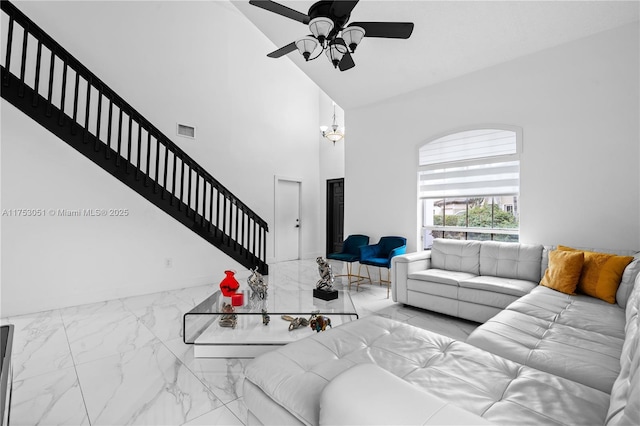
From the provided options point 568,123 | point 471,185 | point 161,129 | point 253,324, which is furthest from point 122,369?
point 568,123

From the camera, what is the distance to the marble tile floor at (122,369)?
5.84 ft

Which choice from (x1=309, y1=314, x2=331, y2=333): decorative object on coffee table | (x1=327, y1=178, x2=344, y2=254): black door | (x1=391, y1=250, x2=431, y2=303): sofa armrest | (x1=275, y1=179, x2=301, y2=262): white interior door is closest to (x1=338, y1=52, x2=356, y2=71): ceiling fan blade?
(x1=391, y1=250, x2=431, y2=303): sofa armrest

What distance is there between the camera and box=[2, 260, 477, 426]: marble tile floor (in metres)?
1.78

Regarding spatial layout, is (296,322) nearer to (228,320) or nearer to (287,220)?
(228,320)

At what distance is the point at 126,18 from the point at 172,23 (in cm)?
67

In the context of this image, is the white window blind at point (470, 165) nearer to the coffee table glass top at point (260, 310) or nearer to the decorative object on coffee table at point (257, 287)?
the coffee table glass top at point (260, 310)

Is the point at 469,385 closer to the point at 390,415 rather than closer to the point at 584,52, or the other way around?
the point at 390,415

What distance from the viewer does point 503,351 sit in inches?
65.5

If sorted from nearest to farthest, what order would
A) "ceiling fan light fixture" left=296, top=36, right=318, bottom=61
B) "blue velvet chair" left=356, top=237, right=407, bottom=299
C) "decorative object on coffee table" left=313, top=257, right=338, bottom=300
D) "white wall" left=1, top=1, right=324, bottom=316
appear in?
"ceiling fan light fixture" left=296, top=36, right=318, bottom=61 < "decorative object on coffee table" left=313, top=257, right=338, bottom=300 < "white wall" left=1, top=1, right=324, bottom=316 < "blue velvet chair" left=356, top=237, right=407, bottom=299

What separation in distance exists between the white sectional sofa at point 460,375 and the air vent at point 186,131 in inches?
175

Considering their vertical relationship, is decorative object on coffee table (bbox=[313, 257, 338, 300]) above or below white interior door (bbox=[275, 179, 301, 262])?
below

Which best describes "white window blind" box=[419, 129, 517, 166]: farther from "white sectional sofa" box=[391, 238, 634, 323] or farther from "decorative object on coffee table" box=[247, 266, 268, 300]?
"decorative object on coffee table" box=[247, 266, 268, 300]

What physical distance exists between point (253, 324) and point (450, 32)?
3921mm

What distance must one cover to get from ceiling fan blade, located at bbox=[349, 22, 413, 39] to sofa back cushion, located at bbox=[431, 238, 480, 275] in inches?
96.1
